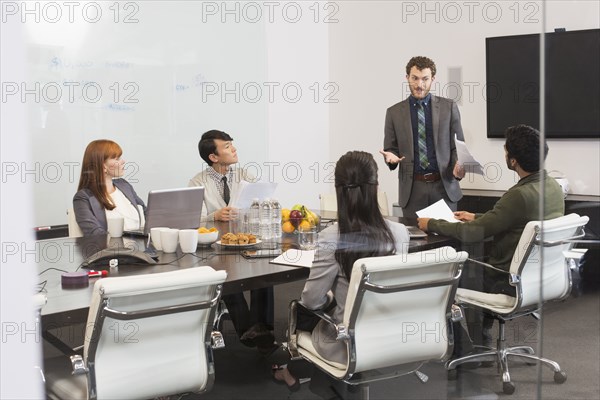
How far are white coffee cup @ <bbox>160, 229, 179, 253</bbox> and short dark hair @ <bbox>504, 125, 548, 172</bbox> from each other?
3.44 ft

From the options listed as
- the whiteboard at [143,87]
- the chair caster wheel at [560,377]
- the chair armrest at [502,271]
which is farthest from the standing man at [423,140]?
the whiteboard at [143,87]

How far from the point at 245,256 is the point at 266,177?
1.46 feet

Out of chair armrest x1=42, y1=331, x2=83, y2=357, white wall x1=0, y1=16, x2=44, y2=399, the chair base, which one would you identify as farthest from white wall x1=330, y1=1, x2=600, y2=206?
white wall x1=0, y1=16, x2=44, y2=399

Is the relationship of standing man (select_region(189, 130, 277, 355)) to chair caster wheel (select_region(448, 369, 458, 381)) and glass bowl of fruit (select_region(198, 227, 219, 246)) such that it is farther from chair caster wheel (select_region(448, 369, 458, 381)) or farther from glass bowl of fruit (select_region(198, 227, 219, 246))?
chair caster wheel (select_region(448, 369, 458, 381))

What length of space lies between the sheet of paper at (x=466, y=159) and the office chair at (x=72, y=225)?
1.28 meters

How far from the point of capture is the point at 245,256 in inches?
88.7

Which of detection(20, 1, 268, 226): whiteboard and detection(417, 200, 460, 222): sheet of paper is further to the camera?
detection(20, 1, 268, 226): whiteboard

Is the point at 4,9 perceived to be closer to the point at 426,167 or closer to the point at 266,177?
the point at 426,167

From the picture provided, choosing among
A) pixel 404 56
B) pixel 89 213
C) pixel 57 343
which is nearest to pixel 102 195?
pixel 89 213

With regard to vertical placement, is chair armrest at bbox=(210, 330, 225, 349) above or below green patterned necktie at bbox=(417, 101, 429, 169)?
below

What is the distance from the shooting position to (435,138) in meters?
2.13

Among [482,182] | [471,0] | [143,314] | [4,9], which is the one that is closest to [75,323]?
[143,314]

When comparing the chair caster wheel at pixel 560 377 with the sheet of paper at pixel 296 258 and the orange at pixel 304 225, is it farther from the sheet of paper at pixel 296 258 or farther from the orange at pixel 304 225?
the orange at pixel 304 225

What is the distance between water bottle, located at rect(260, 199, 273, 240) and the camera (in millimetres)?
2529
